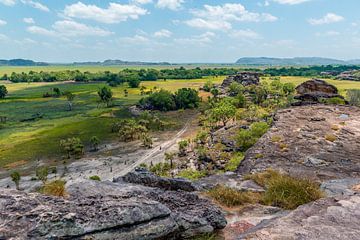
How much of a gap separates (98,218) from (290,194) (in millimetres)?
11630

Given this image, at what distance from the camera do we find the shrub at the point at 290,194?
18.6 meters

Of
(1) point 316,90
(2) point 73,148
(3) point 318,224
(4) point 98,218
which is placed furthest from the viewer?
(1) point 316,90

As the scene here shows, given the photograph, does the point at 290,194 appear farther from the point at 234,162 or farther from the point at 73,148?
the point at 73,148

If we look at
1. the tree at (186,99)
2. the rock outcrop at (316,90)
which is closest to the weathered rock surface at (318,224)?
the rock outcrop at (316,90)

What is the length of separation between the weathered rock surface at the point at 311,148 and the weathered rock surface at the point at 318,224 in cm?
1677

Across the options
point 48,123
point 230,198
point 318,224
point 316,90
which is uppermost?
point 318,224

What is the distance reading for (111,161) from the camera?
79.5 m

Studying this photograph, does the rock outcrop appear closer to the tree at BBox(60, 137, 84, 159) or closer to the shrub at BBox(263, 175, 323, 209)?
the tree at BBox(60, 137, 84, 159)

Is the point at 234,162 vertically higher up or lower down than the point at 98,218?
lower down

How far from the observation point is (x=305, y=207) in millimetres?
15422

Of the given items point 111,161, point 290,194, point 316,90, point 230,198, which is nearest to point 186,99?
point 316,90

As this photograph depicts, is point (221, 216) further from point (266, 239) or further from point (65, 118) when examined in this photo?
point (65, 118)

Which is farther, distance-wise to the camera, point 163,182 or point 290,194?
point 163,182

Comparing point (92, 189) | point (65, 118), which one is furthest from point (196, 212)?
point (65, 118)
